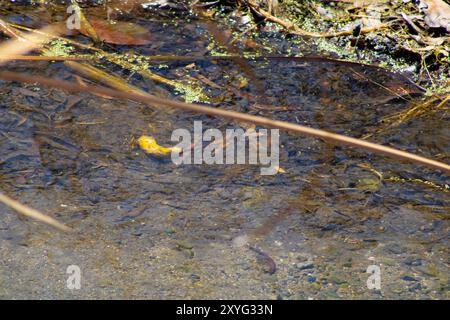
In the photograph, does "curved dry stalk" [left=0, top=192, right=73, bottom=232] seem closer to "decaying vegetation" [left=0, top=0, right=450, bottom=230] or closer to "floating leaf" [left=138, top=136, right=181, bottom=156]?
"floating leaf" [left=138, top=136, right=181, bottom=156]

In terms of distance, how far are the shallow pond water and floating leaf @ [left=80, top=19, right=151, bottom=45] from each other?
37 cm

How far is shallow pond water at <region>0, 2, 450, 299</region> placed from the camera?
187 centimetres

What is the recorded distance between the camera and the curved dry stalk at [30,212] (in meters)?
2.03

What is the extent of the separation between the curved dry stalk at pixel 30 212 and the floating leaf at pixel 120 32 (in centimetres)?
130

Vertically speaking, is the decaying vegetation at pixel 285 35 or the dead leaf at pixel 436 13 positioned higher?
the dead leaf at pixel 436 13

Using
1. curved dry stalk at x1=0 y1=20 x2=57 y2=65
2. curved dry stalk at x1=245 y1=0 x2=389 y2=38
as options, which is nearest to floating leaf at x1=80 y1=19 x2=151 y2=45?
curved dry stalk at x1=0 y1=20 x2=57 y2=65

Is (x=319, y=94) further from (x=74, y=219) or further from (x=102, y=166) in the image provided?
(x=74, y=219)

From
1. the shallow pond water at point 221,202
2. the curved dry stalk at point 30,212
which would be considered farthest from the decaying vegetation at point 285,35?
the curved dry stalk at point 30,212

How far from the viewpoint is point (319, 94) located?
289 centimetres

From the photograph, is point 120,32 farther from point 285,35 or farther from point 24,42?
point 285,35

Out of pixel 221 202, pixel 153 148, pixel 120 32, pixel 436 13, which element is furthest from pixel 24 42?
pixel 436 13

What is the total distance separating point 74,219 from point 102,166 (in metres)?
0.32

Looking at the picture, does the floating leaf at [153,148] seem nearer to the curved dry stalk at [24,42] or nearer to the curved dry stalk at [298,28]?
the curved dry stalk at [24,42]
